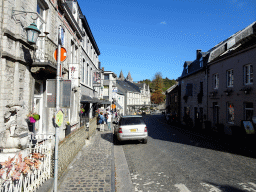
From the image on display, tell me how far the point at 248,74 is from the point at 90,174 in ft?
43.0

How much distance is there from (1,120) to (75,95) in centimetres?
945

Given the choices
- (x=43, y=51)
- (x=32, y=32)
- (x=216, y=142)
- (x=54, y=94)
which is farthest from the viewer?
(x=216, y=142)

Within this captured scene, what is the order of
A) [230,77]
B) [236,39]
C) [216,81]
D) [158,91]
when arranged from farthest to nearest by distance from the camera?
1. [158,91]
2. [216,81]
3. [236,39]
4. [230,77]

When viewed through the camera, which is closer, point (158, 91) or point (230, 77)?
point (230, 77)

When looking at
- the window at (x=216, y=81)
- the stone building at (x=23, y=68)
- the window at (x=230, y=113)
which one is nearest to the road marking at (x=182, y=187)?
the stone building at (x=23, y=68)

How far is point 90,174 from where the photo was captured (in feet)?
20.2

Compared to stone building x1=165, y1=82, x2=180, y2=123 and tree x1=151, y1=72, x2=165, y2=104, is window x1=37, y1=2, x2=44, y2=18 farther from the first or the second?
tree x1=151, y1=72, x2=165, y2=104

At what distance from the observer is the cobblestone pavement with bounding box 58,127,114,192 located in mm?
5154

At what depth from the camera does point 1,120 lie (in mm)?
5809

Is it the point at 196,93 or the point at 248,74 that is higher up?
the point at 248,74

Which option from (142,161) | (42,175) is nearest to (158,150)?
(142,161)

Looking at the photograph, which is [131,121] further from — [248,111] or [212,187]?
[248,111]

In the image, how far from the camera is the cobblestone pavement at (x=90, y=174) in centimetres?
515

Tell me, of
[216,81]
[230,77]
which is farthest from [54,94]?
[216,81]
